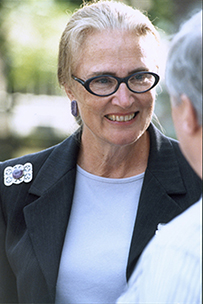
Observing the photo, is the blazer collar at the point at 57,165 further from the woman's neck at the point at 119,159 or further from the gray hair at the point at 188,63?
the gray hair at the point at 188,63

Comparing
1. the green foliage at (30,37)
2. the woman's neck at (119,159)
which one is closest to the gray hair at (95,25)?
the woman's neck at (119,159)

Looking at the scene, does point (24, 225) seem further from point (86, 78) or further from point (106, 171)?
point (86, 78)

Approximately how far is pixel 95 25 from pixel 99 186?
836mm

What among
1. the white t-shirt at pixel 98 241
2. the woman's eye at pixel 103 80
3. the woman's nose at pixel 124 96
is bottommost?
the white t-shirt at pixel 98 241

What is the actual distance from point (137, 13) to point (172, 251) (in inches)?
60.7

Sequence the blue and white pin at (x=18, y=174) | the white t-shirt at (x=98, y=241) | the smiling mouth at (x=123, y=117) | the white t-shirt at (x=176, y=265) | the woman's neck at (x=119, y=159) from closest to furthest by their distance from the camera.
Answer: the white t-shirt at (x=176, y=265) < the white t-shirt at (x=98, y=241) < the smiling mouth at (x=123, y=117) < the woman's neck at (x=119, y=159) < the blue and white pin at (x=18, y=174)

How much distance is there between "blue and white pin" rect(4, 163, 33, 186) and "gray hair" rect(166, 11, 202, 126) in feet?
4.84

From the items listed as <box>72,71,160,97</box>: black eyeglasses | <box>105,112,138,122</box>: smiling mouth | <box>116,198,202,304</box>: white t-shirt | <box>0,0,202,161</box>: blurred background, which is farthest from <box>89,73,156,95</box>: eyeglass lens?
<box>0,0,202,161</box>: blurred background

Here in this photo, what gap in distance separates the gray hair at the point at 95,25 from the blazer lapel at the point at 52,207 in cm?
45

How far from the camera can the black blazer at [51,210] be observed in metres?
2.11

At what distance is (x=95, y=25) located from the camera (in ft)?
7.11

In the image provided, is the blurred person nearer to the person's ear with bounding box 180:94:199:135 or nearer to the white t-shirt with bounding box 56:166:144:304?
the person's ear with bounding box 180:94:199:135

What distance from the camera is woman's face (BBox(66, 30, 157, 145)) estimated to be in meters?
2.08

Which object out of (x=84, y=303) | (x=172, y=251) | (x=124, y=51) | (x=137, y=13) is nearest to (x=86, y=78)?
(x=124, y=51)
